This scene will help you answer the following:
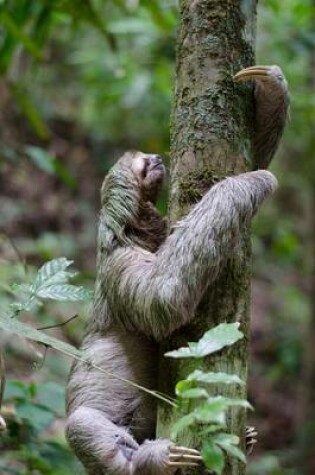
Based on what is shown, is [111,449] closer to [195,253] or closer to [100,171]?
[195,253]

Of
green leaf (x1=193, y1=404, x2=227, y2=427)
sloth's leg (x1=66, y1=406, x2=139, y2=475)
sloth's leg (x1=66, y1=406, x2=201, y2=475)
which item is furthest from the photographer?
sloth's leg (x1=66, y1=406, x2=139, y2=475)

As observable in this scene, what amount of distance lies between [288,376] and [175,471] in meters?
9.44

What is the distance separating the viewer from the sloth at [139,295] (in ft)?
11.0

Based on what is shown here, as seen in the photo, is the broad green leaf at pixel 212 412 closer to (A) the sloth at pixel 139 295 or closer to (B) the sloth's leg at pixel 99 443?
(A) the sloth at pixel 139 295

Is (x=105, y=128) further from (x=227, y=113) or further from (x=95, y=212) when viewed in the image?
(x=227, y=113)

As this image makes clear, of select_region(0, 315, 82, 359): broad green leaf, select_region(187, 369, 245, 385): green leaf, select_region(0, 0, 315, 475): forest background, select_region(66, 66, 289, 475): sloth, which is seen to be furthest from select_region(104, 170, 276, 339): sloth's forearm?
select_region(0, 0, 315, 475): forest background

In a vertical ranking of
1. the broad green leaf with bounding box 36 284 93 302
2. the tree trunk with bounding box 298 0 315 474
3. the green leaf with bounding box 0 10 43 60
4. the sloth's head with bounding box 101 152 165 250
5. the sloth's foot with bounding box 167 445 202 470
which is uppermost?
the green leaf with bounding box 0 10 43 60

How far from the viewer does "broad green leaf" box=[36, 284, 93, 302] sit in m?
3.34

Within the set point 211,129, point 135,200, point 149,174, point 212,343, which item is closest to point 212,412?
point 212,343

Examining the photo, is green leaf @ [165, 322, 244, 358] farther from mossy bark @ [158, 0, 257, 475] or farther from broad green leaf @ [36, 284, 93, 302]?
broad green leaf @ [36, 284, 93, 302]

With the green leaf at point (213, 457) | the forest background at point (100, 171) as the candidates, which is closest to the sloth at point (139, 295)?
the green leaf at point (213, 457)

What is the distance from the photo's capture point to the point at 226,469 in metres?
3.07

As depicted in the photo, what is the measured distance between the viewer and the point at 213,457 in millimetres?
2459

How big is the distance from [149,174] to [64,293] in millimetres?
1140
